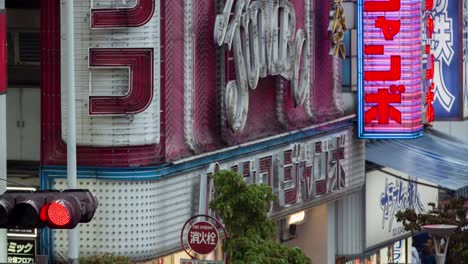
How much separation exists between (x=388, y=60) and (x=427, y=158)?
452 cm

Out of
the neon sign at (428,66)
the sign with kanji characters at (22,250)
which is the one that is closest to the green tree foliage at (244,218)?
the sign with kanji characters at (22,250)

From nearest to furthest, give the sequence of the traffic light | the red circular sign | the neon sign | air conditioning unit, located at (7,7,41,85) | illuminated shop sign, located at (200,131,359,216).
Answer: the traffic light < the red circular sign < air conditioning unit, located at (7,7,41,85) < illuminated shop sign, located at (200,131,359,216) < the neon sign

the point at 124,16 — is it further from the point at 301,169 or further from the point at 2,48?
the point at 301,169

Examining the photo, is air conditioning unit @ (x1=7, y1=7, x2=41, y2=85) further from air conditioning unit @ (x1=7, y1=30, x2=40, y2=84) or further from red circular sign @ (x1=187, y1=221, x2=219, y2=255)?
red circular sign @ (x1=187, y1=221, x2=219, y2=255)

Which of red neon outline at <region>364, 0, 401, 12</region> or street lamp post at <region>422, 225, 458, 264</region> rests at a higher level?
red neon outline at <region>364, 0, 401, 12</region>

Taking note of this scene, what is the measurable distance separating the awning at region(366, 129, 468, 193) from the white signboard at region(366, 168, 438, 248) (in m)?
0.76

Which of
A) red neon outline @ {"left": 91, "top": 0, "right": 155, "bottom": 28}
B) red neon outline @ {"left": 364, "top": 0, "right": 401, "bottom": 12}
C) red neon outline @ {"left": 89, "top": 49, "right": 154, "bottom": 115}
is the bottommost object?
Result: red neon outline @ {"left": 89, "top": 49, "right": 154, "bottom": 115}

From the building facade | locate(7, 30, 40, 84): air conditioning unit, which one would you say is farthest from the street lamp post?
locate(7, 30, 40, 84): air conditioning unit

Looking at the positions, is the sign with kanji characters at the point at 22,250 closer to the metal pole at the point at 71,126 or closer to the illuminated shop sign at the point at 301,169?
the illuminated shop sign at the point at 301,169

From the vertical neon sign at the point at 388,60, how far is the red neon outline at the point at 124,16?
44.0 feet

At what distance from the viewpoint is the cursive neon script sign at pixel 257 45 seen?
95.0 feet

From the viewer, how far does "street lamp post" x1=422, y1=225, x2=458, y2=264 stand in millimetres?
33656

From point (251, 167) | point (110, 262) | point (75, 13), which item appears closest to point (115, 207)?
point (110, 262)

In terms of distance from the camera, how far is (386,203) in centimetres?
4272
